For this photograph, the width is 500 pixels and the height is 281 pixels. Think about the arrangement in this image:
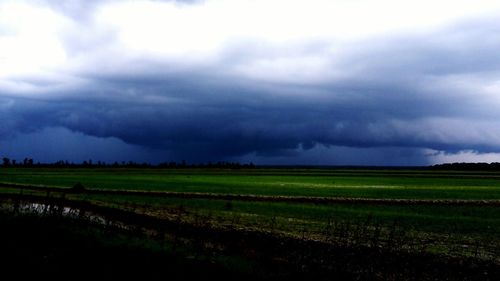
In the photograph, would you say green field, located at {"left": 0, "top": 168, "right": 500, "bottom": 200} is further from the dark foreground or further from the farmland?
the dark foreground

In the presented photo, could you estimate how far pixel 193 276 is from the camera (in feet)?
57.8

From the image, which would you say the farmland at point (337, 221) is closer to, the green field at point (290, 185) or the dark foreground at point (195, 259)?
the dark foreground at point (195, 259)

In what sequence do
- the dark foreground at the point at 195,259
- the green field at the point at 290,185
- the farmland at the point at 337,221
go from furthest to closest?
the green field at the point at 290,185 → the farmland at the point at 337,221 → the dark foreground at the point at 195,259

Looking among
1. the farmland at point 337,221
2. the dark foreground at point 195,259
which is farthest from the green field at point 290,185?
the dark foreground at point 195,259

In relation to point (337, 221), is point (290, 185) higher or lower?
higher

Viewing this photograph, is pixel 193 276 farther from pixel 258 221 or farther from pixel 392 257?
pixel 258 221

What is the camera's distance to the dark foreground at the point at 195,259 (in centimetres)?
1773

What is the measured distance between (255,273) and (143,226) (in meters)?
14.1

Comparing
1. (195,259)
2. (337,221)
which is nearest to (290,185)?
(337,221)

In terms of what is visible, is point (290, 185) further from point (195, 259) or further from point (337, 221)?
point (195, 259)

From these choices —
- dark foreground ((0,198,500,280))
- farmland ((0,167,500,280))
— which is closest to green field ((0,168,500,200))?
farmland ((0,167,500,280))

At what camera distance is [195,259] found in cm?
1981

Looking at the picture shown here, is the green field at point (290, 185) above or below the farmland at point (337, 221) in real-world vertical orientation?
above

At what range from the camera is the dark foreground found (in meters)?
17.7
